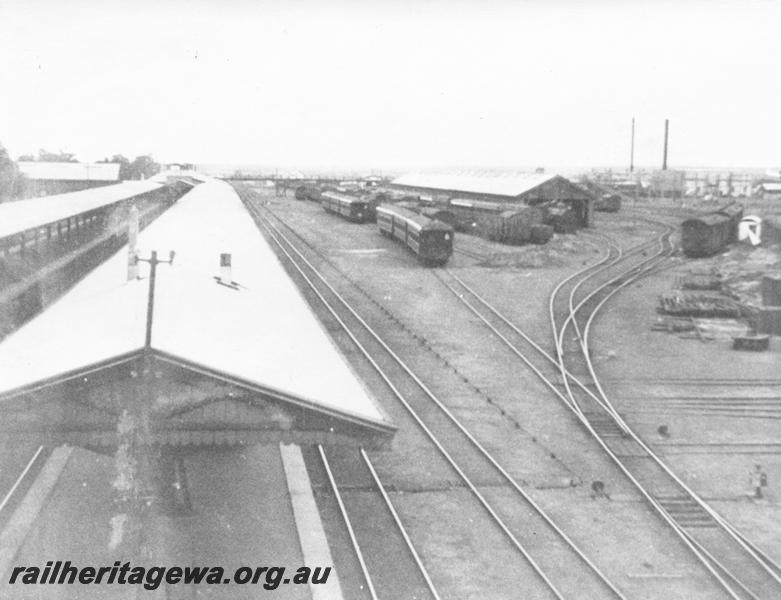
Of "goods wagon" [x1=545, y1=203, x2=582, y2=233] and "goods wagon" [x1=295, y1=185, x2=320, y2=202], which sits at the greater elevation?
"goods wagon" [x1=295, y1=185, x2=320, y2=202]

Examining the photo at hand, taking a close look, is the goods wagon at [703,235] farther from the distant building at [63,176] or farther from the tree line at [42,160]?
the tree line at [42,160]

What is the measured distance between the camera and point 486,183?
61.2 meters

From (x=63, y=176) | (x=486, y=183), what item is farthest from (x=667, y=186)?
(x=63, y=176)

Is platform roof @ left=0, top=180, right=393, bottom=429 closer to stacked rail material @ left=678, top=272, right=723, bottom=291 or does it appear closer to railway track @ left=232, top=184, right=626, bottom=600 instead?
railway track @ left=232, top=184, right=626, bottom=600

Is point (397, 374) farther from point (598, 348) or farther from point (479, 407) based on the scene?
point (598, 348)

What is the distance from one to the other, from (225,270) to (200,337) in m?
4.32

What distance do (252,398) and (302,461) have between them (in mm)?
5015

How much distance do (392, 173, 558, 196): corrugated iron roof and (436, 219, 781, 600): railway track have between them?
2095 cm

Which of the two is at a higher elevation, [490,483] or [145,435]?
[145,435]

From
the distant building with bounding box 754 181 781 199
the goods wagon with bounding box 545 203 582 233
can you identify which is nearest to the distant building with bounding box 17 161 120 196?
the goods wagon with bounding box 545 203 582 233

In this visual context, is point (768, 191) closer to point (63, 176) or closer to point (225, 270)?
point (63, 176)

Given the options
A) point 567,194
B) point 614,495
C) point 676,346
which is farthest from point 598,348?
point 567,194

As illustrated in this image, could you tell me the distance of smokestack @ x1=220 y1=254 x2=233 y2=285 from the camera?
13.7 metres

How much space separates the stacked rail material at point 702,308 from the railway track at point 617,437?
2.18m
